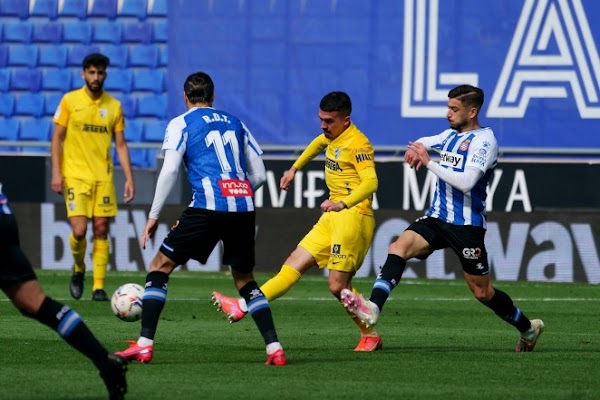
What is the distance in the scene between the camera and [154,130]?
19.2 m

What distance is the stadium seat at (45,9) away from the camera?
789 inches

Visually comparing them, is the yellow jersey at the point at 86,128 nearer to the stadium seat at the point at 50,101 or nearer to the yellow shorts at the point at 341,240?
the yellow shorts at the point at 341,240

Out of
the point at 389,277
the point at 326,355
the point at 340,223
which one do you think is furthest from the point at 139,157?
the point at 326,355

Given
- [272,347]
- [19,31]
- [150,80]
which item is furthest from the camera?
[19,31]

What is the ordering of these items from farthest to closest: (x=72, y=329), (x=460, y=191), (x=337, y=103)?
(x=337, y=103), (x=460, y=191), (x=72, y=329)

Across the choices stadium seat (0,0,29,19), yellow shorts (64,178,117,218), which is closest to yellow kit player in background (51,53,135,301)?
yellow shorts (64,178,117,218)

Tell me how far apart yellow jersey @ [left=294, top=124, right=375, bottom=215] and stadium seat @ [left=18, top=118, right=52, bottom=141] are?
1086 centimetres

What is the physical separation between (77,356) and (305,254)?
1.87 meters

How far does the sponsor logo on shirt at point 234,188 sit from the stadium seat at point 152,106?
1122 cm

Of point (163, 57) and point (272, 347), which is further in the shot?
point (163, 57)

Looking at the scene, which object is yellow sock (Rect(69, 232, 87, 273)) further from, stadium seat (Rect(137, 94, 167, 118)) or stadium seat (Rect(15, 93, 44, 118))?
stadium seat (Rect(15, 93, 44, 118))

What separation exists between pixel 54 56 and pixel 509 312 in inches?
484

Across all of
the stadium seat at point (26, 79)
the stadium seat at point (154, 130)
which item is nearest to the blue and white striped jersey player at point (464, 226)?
the stadium seat at point (154, 130)

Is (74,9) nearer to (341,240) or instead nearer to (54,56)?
(54,56)
